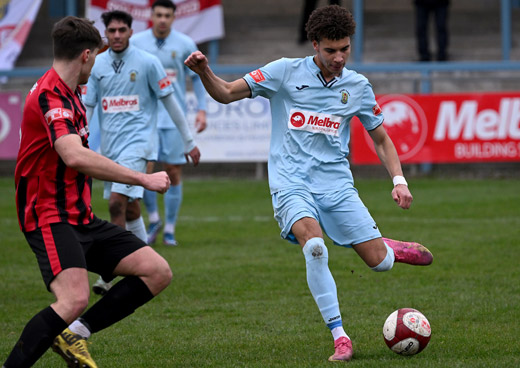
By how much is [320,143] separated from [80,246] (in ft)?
5.47

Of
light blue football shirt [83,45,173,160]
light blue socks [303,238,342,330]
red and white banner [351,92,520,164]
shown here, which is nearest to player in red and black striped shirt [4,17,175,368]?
light blue socks [303,238,342,330]

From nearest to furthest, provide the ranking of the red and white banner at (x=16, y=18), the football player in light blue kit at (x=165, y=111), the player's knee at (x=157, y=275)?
1. the player's knee at (x=157, y=275)
2. the football player in light blue kit at (x=165, y=111)
3. the red and white banner at (x=16, y=18)

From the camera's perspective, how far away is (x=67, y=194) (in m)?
4.48

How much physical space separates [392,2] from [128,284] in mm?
19971

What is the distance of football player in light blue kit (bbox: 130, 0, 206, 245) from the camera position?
31.9 feet

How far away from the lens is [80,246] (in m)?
4.44

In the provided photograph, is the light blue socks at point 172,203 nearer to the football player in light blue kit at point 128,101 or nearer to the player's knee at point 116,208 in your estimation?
the football player in light blue kit at point 128,101

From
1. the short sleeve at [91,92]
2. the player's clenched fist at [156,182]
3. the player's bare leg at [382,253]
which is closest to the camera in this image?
the player's clenched fist at [156,182]

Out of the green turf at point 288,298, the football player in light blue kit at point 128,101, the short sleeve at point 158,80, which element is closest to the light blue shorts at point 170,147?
the green turf at point 288,298

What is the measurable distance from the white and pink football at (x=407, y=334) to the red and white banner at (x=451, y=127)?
1000 centimetres

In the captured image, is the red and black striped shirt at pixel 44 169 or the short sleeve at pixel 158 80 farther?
the short sleeve at pixel 158 80

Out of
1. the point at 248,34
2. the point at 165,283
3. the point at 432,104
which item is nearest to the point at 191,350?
the point at 165,283

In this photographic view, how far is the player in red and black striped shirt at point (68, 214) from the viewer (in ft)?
13.9

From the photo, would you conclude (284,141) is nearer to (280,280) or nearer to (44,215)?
(44,215)
